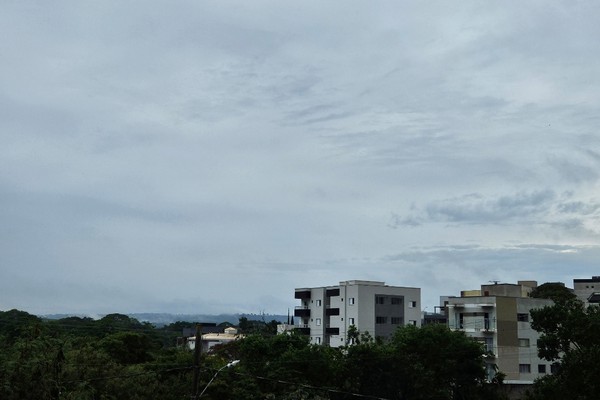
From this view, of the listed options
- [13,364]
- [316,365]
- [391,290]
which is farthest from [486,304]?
[13,364]

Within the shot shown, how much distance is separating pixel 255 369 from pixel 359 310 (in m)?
43.0

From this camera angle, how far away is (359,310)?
83.3 metres

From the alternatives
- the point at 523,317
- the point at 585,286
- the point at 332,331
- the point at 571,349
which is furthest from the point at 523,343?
the point at 585,286

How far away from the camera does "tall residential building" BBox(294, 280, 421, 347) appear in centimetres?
8381

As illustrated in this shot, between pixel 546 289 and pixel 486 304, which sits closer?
pixel 486 304

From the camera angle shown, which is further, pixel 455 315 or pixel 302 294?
pixel 302 294

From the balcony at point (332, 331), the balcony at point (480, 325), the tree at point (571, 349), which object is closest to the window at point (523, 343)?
the balcony at point (480, 325)

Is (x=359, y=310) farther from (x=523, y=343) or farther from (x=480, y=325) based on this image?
(x=523, y=343)

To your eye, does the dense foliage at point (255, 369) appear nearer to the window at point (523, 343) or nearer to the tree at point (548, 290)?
the window at point (523, 343)

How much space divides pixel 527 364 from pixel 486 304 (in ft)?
21.9

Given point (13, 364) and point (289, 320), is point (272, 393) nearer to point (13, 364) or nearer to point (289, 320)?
point (13, 364)

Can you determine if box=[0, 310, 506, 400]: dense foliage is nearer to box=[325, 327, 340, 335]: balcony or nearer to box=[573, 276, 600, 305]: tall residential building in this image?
box=[325, 327, 340, 335]: balcony

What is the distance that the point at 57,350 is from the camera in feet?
83.8

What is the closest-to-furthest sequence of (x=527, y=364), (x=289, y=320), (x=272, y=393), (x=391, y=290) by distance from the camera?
(x=272, y=393) < (x=527, y=364) < (x=391, y=290) < (x=289, y=320)
